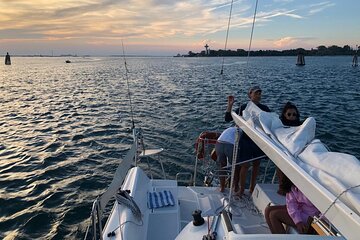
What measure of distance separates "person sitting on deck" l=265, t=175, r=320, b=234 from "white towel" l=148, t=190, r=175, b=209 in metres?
1.67

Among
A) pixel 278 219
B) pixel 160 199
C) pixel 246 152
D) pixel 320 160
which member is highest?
pixel 320 160

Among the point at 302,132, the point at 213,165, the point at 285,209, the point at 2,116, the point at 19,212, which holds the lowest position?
the point at 2,116

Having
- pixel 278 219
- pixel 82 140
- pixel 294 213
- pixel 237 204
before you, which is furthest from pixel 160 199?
pixel 82 140

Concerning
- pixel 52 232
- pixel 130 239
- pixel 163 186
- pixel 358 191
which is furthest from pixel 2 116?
pixel 358 191

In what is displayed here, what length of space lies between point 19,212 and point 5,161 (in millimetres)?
4094

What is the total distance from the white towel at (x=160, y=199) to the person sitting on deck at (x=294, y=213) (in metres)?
1.67

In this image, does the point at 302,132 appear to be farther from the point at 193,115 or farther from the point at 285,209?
the point at 193,115

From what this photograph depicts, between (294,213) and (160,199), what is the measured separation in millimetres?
2244

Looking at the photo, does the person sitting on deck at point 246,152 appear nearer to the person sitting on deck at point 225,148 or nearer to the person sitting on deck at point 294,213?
the person sitting on deck at point 225,148

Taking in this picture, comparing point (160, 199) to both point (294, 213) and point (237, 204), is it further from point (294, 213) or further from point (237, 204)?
point (294, 213)

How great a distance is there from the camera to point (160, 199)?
17.2 feet

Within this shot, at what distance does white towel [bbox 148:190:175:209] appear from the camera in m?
5.09

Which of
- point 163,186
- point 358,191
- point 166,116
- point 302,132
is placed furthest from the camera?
point 166,116

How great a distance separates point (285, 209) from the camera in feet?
13.2
